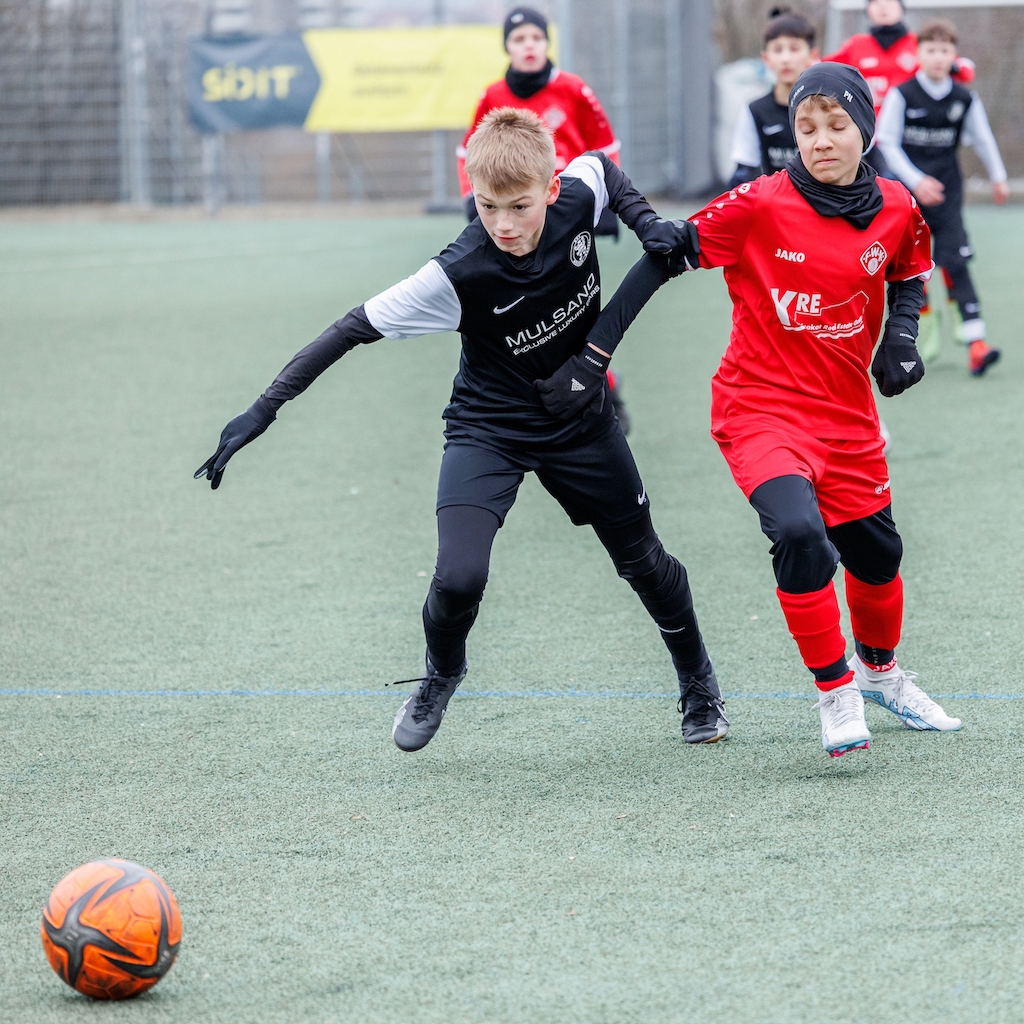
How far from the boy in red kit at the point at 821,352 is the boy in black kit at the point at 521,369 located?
224 millimetres

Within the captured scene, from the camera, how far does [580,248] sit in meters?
3.67

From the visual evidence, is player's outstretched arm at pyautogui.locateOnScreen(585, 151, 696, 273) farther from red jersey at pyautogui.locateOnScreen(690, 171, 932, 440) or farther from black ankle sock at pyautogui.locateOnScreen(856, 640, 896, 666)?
black ankle sock at pyautogui.locateOnScreen(856, 640, 896, 666)

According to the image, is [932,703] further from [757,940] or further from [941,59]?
[941,59]

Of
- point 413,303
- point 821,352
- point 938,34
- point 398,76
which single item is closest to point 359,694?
point 413,303

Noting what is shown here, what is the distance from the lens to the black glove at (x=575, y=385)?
3604mm

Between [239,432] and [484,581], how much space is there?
68 cm

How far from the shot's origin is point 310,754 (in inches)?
153

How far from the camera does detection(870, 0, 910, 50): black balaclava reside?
30.1 ft

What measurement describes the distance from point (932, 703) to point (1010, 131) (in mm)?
18338

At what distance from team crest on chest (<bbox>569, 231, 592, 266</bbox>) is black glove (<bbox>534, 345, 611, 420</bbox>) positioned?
215 millimetres

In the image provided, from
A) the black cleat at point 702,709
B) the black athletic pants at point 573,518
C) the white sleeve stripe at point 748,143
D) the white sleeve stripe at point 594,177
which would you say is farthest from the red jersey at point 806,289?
the white sleeve stripe at point 748,143

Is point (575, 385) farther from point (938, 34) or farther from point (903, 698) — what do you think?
point (938, 34)

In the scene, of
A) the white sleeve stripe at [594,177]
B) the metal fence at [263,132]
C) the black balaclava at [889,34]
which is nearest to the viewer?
the white sleeve stripe at [594,177]

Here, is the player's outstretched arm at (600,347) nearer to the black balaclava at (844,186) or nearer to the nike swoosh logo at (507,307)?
the nike swoosh logo at (507,307)
